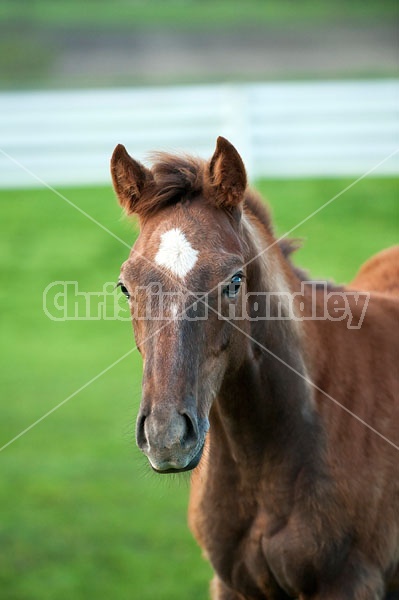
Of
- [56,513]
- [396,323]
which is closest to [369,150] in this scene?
[56,513]

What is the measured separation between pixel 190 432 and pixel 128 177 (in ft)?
3.65

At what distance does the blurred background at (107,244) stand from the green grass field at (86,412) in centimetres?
2

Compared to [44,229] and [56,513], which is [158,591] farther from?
[44,229]

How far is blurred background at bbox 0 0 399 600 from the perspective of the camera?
6.32 meters

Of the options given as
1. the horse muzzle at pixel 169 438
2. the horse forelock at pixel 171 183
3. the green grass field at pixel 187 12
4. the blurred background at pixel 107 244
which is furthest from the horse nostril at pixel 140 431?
the green grass field at pixel 187 12

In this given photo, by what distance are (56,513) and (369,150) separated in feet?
25.0

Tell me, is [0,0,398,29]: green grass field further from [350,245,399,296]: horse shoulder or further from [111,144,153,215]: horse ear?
[111,144,153,215]: horse ear

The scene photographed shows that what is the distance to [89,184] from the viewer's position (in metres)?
13.2

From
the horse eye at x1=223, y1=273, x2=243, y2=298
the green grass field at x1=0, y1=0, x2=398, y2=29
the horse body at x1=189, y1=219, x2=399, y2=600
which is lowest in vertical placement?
the horse body at x1=189, y1=219, x2=399, y2=600

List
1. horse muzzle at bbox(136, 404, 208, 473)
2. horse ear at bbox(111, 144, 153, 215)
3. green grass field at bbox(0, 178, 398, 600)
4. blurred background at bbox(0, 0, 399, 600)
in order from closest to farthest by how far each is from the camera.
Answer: horse muzzle at bbox(136, 404, 208, 473), horse ear at bbox(111, 144, 153, 215), green grass field at bbox(0, 178, 398, 600), blurred background at bbox(0, 0, 399, 600)

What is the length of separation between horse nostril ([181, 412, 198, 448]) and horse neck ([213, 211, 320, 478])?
0.55 meters

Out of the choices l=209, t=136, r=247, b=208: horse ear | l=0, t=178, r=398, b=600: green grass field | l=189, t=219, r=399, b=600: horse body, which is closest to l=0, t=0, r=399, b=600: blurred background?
l=0, t=178, r=398, b=600: green grass field

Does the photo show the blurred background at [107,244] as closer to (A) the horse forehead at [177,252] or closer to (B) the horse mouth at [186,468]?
(B) the horse mouth at [186,468]

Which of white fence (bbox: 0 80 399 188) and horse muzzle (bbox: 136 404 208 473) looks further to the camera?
white fence (bbox: 0 80 399 188)
